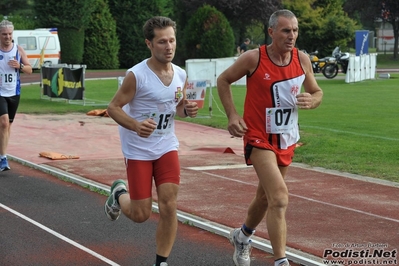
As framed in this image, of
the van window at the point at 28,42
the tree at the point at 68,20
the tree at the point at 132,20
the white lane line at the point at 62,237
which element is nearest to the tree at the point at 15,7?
the tree at the point at 132,20

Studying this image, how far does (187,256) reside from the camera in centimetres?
719

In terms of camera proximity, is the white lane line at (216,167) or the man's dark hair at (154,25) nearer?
the man's dark hair at (154,25)

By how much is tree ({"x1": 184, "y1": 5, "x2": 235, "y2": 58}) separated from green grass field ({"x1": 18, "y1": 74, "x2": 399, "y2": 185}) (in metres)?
21.2

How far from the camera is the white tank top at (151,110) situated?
6414 millimetres

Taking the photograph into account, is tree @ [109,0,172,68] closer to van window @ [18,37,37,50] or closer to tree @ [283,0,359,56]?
van window @ [18,37,37,50]

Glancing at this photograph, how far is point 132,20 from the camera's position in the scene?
185 ft

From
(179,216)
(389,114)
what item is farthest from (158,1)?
(179,216)

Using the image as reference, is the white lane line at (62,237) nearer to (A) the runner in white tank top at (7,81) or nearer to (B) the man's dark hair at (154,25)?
(B) the man's dark hair at (154,25)

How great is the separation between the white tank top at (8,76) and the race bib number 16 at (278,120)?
6.40 m

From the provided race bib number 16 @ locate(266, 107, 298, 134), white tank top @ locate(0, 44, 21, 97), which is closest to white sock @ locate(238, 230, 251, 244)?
race bib number 16 @ locate(266, 107, 298, 134)

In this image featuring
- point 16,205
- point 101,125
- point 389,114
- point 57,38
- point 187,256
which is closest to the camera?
point 187,256

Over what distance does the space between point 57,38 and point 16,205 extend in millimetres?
40061

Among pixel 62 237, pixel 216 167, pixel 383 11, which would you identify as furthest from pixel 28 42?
pixel 62 237

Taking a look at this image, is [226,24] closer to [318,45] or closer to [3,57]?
[318,45]
